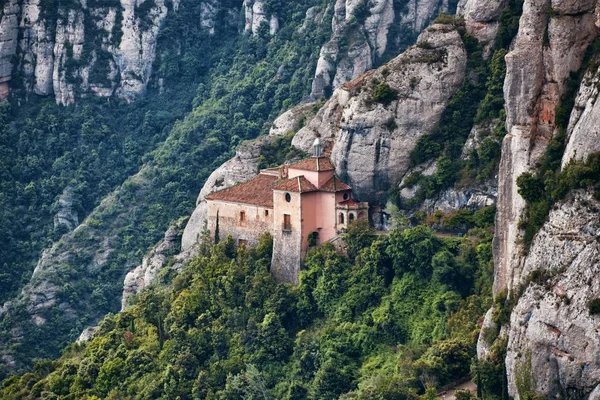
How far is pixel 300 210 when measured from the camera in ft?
330

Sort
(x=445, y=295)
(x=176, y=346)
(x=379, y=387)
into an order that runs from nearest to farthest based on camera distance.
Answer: (x=379, y=387)
(x=445, y=295)
(x=176, y=346)

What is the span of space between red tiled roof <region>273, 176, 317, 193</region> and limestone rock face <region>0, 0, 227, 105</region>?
232 ft

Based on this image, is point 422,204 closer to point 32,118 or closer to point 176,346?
point 176,346

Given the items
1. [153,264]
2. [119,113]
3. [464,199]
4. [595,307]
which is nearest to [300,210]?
[464,199]

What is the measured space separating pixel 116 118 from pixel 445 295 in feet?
269

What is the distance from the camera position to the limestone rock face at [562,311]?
76562 mm

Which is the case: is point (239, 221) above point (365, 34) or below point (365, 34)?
below

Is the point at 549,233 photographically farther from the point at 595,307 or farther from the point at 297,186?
the point at 297,186

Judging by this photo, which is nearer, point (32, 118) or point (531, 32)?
point (531, 32)

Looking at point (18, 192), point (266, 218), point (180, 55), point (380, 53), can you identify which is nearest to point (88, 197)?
point (18, 192)

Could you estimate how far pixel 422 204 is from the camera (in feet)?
331

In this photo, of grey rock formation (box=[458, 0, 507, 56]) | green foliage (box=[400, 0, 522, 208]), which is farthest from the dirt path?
grey rock formation (box=[458, 0, 507, 56])

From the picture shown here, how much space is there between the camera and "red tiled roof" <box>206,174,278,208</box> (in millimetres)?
104375

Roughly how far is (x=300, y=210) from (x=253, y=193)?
560cm
